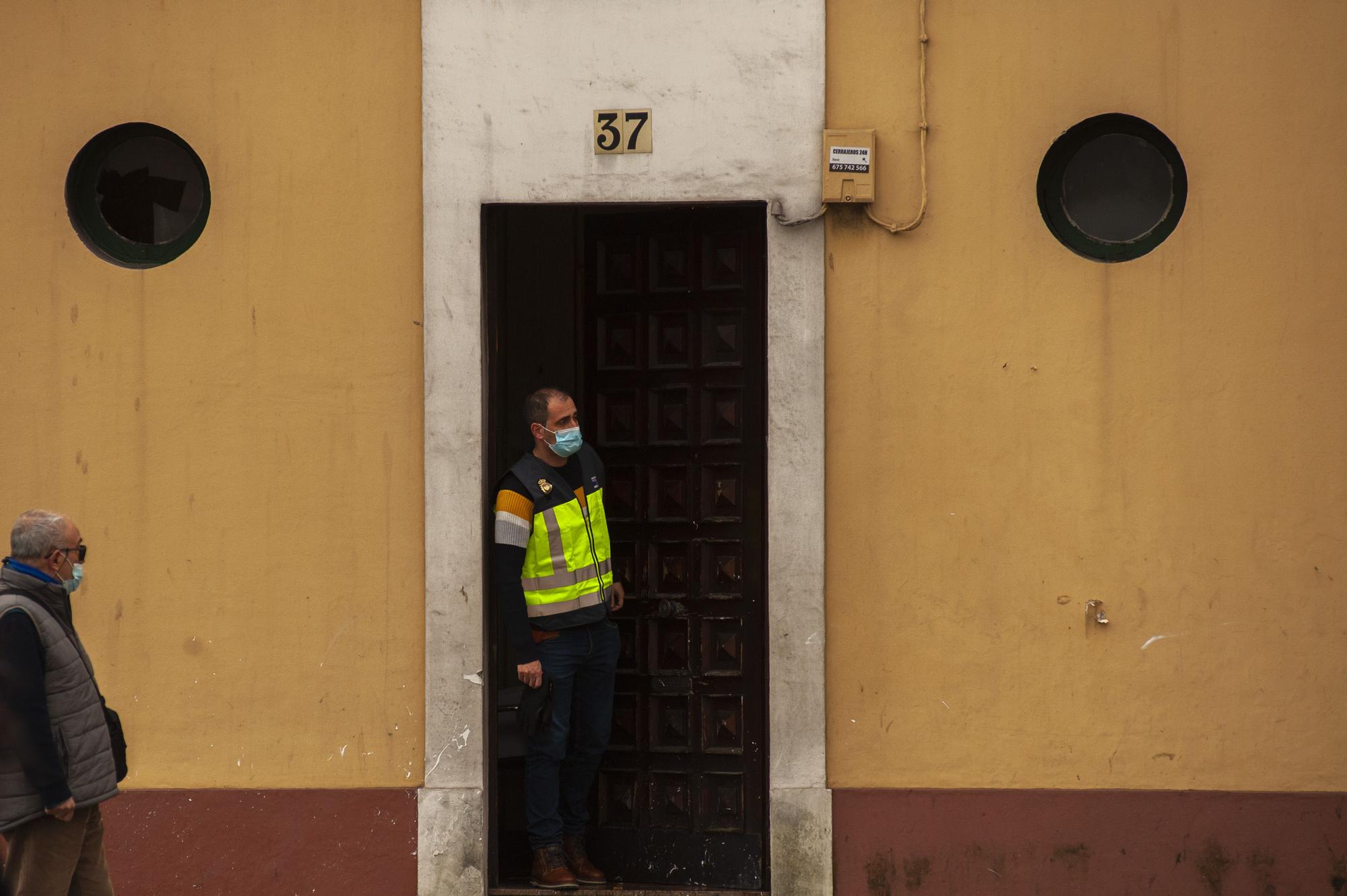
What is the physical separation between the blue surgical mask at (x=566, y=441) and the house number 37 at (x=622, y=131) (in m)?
1.20

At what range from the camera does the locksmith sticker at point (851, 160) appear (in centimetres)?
596

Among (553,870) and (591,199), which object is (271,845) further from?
(591,199)

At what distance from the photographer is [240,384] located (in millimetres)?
6211

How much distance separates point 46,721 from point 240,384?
2046 millimetres

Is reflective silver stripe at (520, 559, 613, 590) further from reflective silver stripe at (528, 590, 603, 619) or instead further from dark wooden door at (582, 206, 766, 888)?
dark wooden door at (582, 206, 766, 888)

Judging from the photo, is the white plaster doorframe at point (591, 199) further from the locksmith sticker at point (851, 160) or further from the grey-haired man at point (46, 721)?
the grey-haired man at point (46, 721)

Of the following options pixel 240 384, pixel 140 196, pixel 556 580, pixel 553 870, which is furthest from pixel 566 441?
pixel 140 196

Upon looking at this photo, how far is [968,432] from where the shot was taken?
6012 millimetres

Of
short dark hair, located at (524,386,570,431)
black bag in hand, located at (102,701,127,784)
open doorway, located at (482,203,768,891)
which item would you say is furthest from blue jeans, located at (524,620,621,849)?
black bag in hand, located at (102,701,127,784)

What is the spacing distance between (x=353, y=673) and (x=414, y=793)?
582mm

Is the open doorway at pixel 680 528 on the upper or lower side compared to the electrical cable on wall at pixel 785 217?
lower

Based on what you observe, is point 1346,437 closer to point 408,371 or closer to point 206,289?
point 408,371

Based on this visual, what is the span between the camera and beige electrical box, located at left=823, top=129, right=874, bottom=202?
5.96 m

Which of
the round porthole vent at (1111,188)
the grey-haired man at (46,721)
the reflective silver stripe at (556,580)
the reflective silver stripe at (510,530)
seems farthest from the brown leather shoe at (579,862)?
the round porthole vent at (1111,188)
